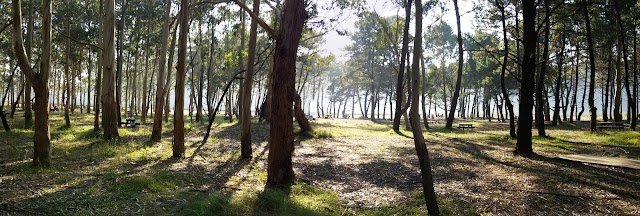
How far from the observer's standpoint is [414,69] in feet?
19.7

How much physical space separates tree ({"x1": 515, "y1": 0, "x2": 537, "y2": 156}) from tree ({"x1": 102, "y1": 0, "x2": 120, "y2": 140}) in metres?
13.3

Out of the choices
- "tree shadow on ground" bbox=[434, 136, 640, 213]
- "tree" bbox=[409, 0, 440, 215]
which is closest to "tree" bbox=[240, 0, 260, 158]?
"tree shadow on ground" bbox=[434, 136, 640, 213]

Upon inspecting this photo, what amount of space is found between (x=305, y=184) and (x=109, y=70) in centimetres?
908

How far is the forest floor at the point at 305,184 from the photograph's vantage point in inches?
224

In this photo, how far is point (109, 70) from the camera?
13.3 metres

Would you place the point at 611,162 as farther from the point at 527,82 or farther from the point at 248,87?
the point at 248,87

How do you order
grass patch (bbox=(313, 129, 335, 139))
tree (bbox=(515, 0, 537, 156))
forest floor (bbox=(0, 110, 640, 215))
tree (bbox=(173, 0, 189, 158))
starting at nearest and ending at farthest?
1. forest floor (bbox=(0, 110, 640, 215))
2. tree (bbox=(173, 0, 189, 158))
3. tree (bbox=(515, 0, 537, 156))
4. grass patch (bbox=(313, 129, 335, 139))

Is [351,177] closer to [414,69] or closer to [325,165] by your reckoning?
[325,165]

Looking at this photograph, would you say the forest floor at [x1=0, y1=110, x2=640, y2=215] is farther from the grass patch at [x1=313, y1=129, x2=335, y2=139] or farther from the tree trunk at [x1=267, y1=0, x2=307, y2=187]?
the grass patch at [x1=313, y1=129, x2=335, y2=139]

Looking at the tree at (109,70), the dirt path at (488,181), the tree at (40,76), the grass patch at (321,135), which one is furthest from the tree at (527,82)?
the tree at (109,70)

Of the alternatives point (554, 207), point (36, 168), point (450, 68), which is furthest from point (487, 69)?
point (36, 168)

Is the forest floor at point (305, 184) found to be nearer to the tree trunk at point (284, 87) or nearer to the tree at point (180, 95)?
the tree at point (180, 95)

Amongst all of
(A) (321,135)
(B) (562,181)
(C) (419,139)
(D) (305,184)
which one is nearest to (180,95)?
(D) (305,184)

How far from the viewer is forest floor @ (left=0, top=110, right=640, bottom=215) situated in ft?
18.7
